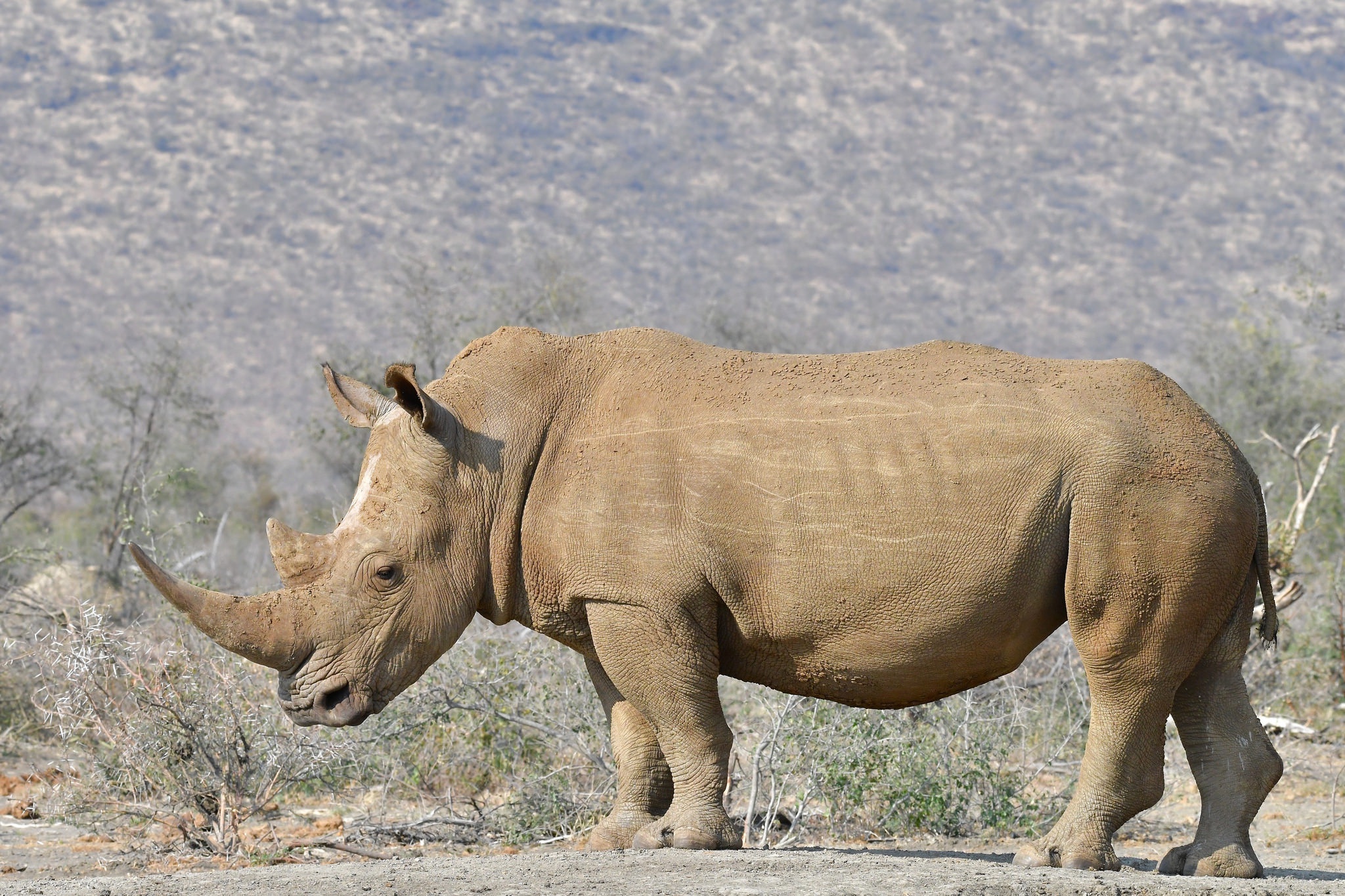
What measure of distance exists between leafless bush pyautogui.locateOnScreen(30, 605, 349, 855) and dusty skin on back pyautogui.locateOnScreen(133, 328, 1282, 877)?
2.24 metres

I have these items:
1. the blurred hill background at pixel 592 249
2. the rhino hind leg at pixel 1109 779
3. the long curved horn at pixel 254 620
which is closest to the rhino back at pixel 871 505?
the rhino hind leg at pixel 1109 779

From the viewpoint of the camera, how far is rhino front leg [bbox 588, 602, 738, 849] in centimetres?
647

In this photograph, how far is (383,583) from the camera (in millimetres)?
6707

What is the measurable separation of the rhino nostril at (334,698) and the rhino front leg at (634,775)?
1092mm

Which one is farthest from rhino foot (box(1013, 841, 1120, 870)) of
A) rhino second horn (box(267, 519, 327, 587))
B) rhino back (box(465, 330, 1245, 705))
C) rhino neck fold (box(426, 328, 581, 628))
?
rhino second horn (box(267, 519, 327, 587))

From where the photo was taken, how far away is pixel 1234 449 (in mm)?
6633

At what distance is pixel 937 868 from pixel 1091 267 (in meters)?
53.2

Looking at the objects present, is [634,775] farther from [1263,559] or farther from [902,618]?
[1263,559]

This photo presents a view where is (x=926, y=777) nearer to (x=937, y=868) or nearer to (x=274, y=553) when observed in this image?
(x=937, y=868)

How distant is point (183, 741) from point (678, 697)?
3520mm

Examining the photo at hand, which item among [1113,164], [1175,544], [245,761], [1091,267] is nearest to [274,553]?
[245,761]

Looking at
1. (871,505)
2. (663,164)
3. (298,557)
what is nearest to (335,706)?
(298,557)

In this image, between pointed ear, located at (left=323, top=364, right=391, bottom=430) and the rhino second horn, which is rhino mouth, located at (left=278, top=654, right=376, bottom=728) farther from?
pointed ear, located at (left=323, top=364, right=391, bottom=430)

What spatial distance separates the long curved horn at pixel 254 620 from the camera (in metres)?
6.49
